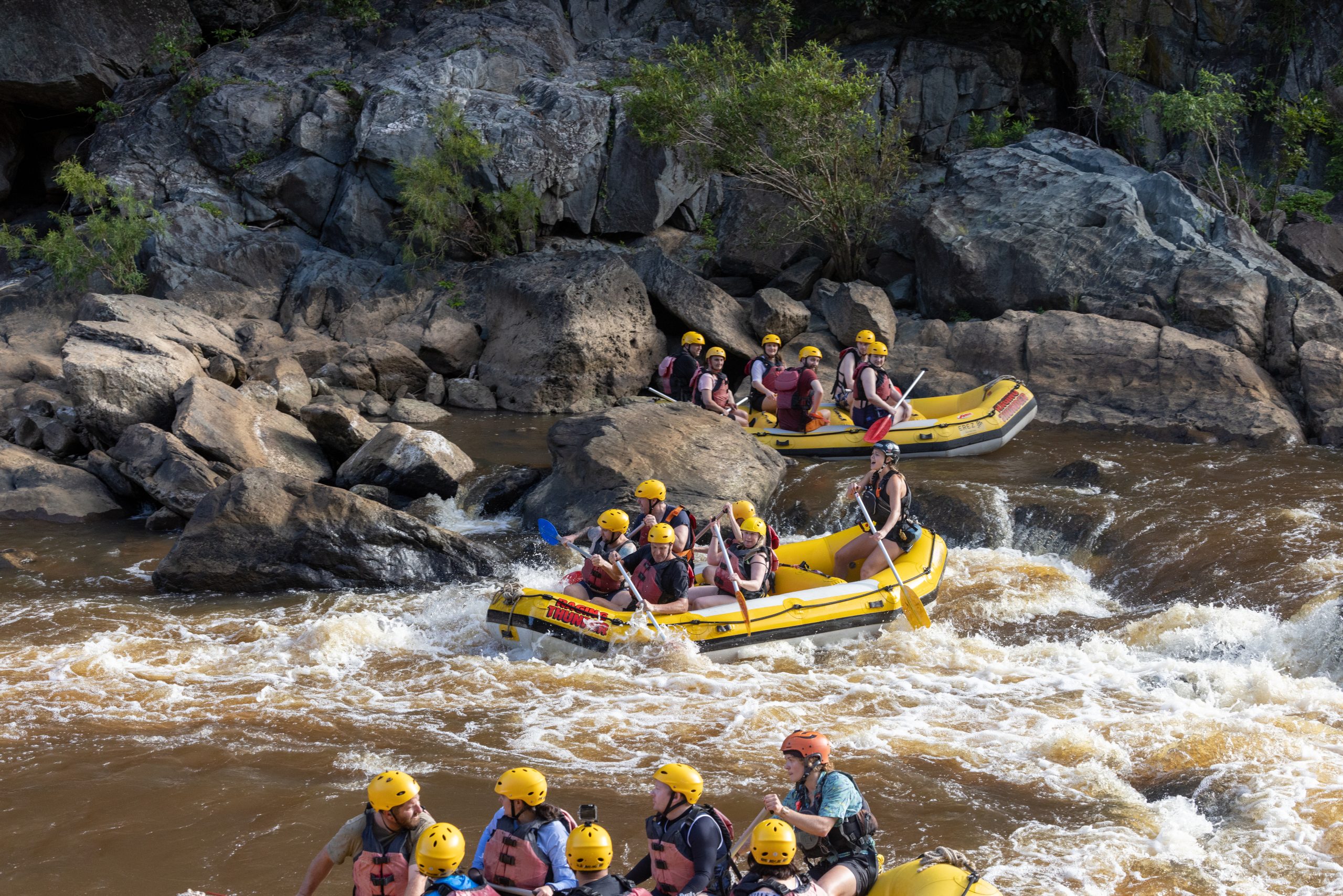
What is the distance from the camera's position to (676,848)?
4359mm

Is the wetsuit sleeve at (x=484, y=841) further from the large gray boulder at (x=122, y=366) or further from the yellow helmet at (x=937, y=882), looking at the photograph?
the large gray boulder at (x=122, y=366)

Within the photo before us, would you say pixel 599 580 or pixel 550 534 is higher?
pixel 550 534

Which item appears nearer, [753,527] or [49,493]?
[753,527]

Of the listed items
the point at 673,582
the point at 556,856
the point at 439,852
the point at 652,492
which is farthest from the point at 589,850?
the point at 652,492

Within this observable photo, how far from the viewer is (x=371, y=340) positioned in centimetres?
1631

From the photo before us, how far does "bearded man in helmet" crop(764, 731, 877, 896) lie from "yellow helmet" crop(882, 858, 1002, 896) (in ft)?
0.59

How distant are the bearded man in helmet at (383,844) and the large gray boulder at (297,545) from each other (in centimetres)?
549

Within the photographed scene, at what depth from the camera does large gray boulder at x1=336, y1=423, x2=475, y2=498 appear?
39.1 feet

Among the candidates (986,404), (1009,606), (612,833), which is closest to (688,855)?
(612,833)

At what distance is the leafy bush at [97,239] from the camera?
53.7 feet

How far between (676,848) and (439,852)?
0.91 m

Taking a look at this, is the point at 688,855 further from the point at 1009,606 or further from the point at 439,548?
the point at 439,548

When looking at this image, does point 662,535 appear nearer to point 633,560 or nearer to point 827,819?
point 633,560

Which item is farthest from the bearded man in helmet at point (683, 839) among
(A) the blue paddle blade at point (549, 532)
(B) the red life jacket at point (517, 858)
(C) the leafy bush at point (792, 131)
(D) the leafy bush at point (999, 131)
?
(D) the leafy bush at point (999, 131)
